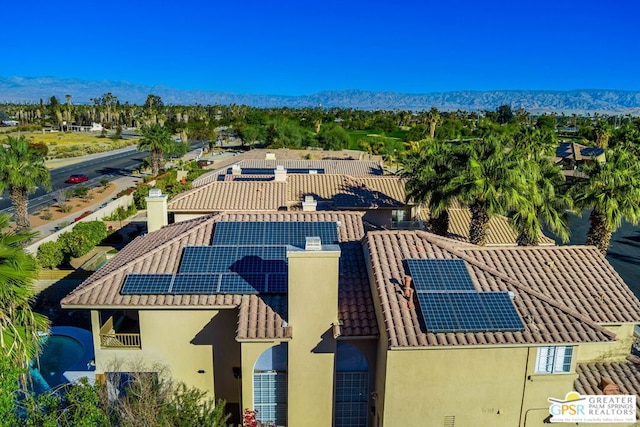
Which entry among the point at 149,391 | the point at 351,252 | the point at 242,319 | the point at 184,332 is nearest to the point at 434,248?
the point at 351,252

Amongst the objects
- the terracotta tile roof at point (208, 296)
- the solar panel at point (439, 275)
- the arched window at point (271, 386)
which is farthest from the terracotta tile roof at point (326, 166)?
the arched window at point (271, 386)

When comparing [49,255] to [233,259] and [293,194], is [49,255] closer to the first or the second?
[293,194]

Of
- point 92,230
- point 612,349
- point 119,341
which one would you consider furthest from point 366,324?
point 92,230

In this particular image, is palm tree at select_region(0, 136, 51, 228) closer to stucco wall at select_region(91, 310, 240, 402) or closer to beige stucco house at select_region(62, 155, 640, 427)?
beige stucco house at select_region(62, 155, 640, 427)

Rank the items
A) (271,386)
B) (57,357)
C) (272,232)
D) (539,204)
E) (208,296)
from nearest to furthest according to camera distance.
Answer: (271,386)
(208,296)
(272,232)
(57,357)
(539,204)

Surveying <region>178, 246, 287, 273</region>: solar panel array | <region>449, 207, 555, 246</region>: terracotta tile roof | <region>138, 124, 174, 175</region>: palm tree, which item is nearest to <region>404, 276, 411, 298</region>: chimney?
<region>178, 246, 287, 273</region>: solar panel array
